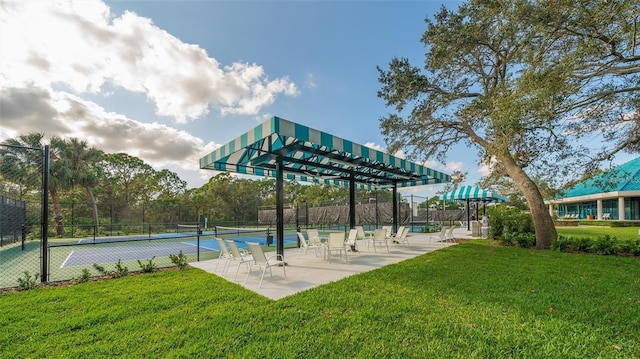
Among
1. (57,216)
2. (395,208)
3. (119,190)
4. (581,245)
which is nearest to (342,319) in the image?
(395,208)

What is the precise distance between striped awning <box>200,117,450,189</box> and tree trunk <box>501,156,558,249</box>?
2.61 meters

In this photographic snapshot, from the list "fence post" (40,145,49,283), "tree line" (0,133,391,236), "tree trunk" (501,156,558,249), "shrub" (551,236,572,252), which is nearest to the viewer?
"fence post" (40,145,49,283)

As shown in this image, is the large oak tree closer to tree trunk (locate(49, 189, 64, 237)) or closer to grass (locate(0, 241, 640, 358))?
grass (locate(0, 241, 640, 358))

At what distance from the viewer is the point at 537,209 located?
32.2 ft

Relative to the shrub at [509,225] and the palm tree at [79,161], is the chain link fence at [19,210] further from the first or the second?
the shrub at [509,225]

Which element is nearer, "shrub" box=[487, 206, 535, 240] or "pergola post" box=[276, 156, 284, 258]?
"pergola post" box=[276, 156, 284, 258]

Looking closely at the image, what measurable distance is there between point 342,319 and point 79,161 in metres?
25.1

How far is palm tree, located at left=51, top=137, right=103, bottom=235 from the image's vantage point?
62.9 ft

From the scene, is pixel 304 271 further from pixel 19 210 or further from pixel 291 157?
pixel 19 210

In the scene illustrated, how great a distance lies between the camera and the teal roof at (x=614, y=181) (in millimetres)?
8867

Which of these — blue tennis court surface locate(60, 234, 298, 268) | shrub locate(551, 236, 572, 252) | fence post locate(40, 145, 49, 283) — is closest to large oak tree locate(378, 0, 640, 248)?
shrub locate(551, 236, 572, 252)

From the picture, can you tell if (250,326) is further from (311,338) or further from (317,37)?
(317,37)

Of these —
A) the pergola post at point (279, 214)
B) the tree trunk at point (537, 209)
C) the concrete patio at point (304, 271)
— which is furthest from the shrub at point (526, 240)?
the pergola post at point (279, 214)

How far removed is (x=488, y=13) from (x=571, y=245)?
7.86 meters
